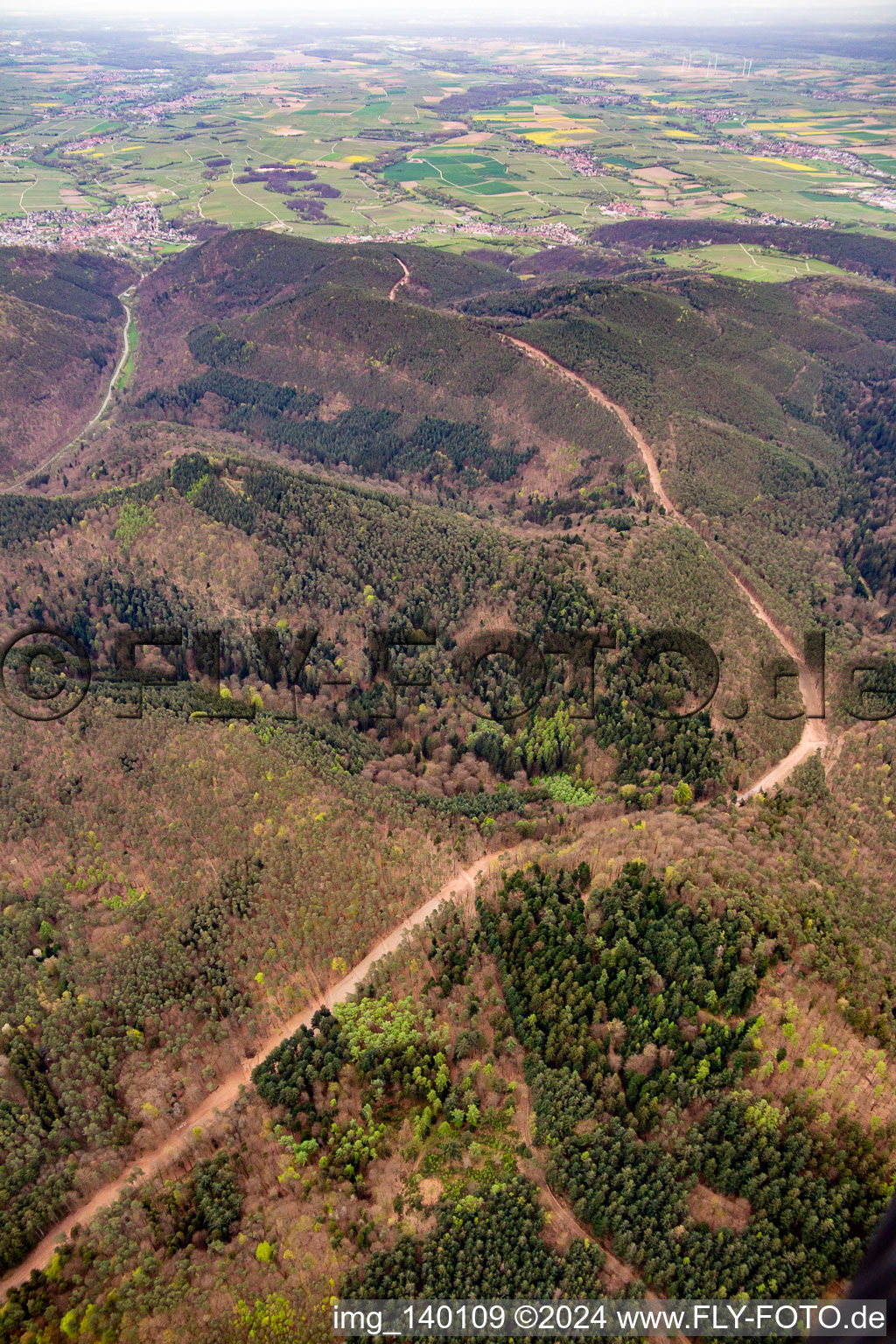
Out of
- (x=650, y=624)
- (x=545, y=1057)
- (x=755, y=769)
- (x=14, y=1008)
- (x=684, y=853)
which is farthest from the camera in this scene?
(x=650, y=624)

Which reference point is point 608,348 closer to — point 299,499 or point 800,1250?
point 299,499

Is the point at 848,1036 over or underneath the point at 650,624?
underneath

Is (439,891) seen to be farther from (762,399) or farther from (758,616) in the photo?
(762,399)

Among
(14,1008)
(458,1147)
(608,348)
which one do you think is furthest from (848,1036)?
(608,348)

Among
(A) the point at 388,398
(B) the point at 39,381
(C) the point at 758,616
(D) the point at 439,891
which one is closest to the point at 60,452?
(B) the point at 39,381

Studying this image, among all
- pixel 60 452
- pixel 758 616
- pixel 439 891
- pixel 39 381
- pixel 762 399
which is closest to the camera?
pixel 439 891

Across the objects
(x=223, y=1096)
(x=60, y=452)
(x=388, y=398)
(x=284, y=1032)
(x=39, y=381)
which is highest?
(x=39, y=381)
